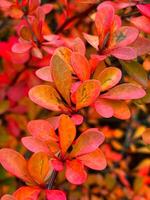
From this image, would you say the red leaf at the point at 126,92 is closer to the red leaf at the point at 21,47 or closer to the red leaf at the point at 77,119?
the red leaf at the point at 77,119

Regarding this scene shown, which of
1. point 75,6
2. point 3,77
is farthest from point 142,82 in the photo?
point 75,6

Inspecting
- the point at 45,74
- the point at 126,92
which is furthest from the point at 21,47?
the point at 126,92

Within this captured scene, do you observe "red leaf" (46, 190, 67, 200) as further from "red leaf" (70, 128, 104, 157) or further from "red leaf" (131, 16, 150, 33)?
"red leaf" (131, 16, 150, 33)

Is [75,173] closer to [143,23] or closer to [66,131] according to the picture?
[66,131]

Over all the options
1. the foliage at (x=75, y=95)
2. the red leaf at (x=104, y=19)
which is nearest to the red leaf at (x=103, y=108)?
the foliage at (x=75, y=95)

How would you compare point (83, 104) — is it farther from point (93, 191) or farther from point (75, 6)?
point (93, 191)

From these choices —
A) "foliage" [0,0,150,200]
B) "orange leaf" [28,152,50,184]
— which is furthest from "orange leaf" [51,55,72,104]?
"orange leaf" [28,152,50,184]
